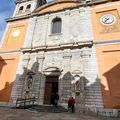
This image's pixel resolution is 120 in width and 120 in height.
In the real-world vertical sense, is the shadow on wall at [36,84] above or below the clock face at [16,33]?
below

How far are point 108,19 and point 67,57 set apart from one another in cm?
522

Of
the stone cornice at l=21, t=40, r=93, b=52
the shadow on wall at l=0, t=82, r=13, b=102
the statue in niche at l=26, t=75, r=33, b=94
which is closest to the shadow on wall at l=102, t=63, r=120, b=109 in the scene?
the stone cornice at l=21, t=40, r=93, b=52

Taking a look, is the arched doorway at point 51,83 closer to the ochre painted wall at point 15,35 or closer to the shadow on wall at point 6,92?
the shadow on wall at point 6,92

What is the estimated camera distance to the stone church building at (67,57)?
11297 mm

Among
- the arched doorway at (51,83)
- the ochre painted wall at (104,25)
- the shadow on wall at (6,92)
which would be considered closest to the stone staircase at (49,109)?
the arched doorway at (51,83)

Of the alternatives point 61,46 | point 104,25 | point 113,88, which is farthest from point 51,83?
point 104,25

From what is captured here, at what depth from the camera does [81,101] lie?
11.2 m

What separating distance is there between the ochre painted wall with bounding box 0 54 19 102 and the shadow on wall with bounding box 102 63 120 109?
8.02 metres

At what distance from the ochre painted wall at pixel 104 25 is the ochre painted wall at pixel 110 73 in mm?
1093

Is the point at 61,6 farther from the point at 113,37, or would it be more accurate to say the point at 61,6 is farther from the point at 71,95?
the point at 71,95

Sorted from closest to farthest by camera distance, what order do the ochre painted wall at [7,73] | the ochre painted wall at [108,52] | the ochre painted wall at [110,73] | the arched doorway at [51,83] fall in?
the ochre painted wall at [110,73] → the ochre painted wall at [108,52] → the arched doorway at [51,83] → the ochre painted wall at [7,73]

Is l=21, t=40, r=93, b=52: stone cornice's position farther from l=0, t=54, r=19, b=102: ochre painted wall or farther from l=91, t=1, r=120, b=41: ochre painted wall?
l=0, t=54, r=19, b=102: ochre painted wall

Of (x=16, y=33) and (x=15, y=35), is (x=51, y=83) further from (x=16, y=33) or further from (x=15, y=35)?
(x=16, y=33)

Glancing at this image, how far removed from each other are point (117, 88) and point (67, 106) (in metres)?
3.73
